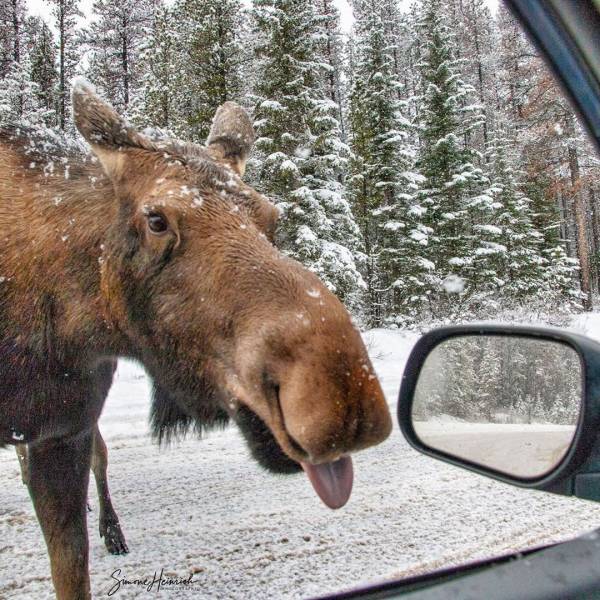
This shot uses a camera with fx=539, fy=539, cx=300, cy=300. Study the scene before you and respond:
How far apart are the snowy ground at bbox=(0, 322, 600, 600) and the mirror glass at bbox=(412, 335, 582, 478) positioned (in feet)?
0.94

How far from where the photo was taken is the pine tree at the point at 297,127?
31.0 feet

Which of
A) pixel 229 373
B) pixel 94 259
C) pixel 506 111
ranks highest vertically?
pixel 506 111

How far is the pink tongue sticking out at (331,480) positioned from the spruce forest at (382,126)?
1031mm

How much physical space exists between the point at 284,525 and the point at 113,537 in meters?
1.06

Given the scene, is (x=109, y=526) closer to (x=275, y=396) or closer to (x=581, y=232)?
(x=275, y=396)

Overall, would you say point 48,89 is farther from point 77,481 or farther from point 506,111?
point 506,111

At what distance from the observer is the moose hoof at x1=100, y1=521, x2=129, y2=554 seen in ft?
10.8

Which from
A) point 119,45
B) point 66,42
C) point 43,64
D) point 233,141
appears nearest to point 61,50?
point 43,64

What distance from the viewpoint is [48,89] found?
7.91m

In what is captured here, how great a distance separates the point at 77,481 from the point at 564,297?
2746 mm

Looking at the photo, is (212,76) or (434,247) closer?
(434,247)

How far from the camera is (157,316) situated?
6.74ft

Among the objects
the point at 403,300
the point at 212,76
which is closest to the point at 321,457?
the point at 403,300

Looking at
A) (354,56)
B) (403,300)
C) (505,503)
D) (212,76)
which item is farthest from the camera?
(354,56)
